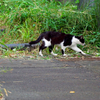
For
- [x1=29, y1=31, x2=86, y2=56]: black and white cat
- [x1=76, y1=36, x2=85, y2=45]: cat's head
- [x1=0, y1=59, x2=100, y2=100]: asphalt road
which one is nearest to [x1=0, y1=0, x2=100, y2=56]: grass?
[x1=76, y1=36, x2=85, y2=45]: cat's head

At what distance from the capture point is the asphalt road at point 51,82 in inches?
98.5

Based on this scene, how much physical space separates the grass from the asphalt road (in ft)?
6.65

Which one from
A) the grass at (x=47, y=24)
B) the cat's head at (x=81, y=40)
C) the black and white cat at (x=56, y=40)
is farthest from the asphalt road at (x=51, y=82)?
the grass at (x=47, y=24)

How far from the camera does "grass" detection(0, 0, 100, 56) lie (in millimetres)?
6242

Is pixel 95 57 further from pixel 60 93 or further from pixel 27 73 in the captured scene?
pixel 60 93

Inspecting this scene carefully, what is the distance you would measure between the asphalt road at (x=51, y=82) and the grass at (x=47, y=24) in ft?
6.65

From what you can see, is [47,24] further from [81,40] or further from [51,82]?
[51,82]

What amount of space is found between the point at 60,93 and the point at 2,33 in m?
4.44

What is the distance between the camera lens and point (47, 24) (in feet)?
20.7

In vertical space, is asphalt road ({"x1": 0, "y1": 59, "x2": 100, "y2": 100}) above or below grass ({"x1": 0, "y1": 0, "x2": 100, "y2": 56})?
below

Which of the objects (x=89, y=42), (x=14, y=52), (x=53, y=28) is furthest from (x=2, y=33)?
(x=89, y=42)

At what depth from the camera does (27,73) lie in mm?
3627

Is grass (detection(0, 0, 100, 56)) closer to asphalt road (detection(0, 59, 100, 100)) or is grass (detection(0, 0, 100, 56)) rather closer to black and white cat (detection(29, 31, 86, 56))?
black and white cat (detection(29, 31, 86, 56))

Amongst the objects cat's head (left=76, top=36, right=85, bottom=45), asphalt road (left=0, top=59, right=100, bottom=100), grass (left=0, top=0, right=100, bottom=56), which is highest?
grass (left=0, top=0, right=100, bottom=56)
